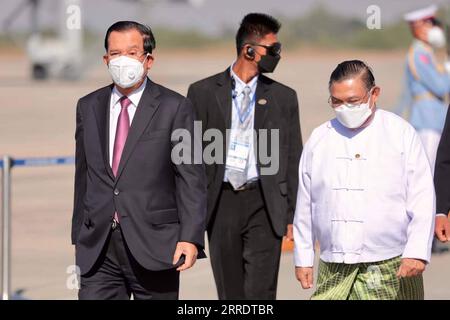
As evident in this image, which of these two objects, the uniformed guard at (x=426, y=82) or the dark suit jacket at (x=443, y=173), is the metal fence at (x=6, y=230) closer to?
the dark suit jacket at (x=443, y=173)

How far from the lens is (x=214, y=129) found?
7027 millimetres

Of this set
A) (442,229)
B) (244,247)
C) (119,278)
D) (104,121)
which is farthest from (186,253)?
(244,247)

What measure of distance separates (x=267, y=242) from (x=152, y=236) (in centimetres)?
157

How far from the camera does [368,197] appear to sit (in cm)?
535

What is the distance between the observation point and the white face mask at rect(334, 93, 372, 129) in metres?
5.32

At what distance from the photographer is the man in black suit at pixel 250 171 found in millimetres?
6926

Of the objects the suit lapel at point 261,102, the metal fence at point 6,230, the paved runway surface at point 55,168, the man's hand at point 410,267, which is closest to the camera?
the man's hand at point 410,267

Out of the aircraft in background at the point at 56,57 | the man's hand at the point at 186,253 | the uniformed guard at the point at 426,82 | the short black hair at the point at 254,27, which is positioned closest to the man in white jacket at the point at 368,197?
the man's hand at the point at 186,253

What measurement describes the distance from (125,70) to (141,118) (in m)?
0.23

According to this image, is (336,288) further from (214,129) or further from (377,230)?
(214,129)

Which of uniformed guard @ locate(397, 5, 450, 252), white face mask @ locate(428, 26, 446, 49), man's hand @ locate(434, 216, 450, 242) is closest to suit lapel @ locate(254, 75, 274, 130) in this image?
man's hand @ locate(434, 216, 450, 242)

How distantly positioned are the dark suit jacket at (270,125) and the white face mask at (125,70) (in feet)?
4.72

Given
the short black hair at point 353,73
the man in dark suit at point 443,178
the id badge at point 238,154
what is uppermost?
the short black hair at point 353,73

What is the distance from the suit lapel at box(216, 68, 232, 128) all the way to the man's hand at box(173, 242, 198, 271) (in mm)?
1587
